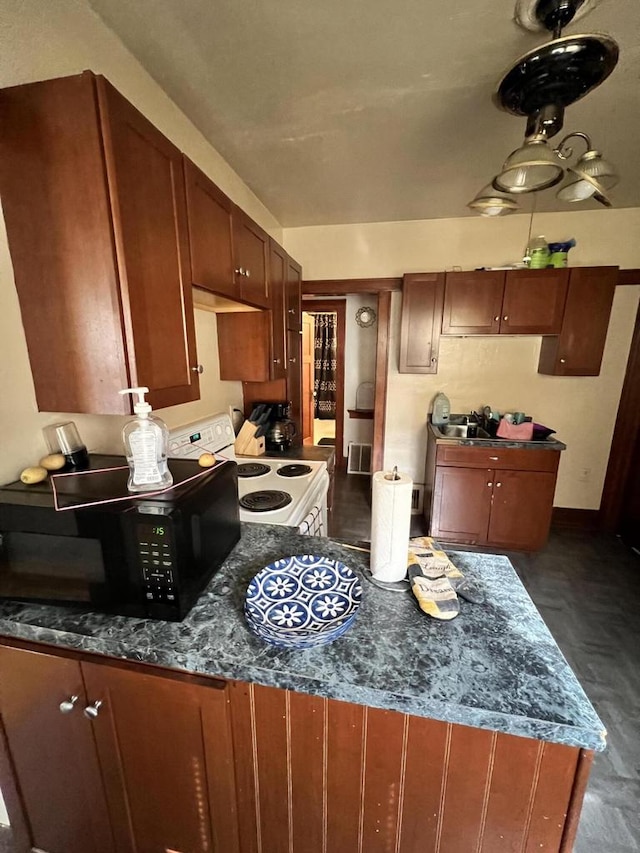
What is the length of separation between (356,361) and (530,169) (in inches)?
123

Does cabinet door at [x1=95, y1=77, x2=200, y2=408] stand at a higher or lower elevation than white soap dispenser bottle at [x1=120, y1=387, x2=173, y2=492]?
higher

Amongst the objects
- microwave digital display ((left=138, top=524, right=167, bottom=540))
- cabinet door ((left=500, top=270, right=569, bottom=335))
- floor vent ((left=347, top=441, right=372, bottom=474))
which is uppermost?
cabinet door ((left=500, top=270, right=569, bottom=335))

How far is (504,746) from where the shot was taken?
62 cm

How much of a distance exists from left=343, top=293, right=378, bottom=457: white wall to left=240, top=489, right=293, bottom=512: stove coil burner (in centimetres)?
300

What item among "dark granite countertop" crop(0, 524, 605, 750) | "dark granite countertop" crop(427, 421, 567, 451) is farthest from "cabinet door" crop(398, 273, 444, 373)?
"dark granite countertop" crop(0, 524, 605, 750)

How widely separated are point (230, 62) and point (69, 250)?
1.12 m

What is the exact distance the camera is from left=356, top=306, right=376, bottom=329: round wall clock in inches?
170

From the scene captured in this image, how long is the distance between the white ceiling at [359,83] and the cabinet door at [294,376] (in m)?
1.05

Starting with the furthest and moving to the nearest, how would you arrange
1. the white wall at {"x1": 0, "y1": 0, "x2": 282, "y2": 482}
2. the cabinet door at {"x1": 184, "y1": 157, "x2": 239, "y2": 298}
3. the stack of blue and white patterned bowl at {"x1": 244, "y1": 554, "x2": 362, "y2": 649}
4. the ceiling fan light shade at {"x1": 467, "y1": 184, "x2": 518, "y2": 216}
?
the ceiling fan light shade at {"x1": 467, "y1": 184, "x2": 518, "y2": 216} → the cabinet door at {"x1": 184, "y1": 157, "x2": 239, "y2": 298} → the white wall at {"x1": 0, "y1": 0, "x2": 282, "y2": 482} → the stack of blue and white patterned bowl at {"x1": 244, "y1": 554, "x2": 362, "y2": 649}

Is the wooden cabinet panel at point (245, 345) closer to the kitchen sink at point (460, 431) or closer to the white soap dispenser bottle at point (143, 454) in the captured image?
the white soap dispenser bottle at point (143, 454)

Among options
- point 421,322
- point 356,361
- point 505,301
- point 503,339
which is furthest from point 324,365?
point 505,301

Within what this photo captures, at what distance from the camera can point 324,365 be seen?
20.9 ft

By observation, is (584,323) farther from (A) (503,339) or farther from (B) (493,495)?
(B) (493,495)

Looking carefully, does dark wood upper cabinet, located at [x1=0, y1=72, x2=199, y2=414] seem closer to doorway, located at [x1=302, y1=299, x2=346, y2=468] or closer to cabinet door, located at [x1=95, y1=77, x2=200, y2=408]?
cabinet door, located at [x1=95, y1=77, x2=200, y2=408]
